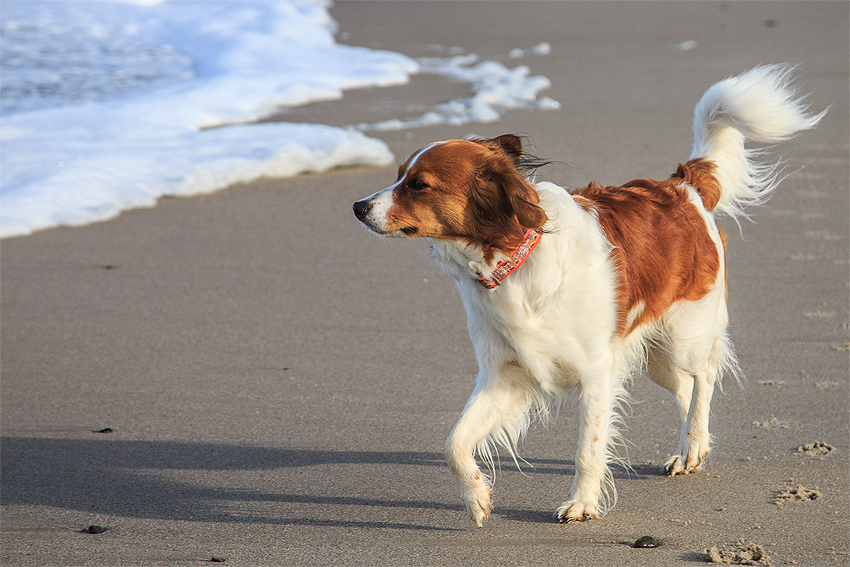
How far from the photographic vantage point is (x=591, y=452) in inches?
122

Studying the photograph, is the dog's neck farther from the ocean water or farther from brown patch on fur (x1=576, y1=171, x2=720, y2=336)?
the ocean water

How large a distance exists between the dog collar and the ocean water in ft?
14.8

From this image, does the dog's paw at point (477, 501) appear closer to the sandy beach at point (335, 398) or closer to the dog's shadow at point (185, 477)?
the sandy beach at point (335, 398)

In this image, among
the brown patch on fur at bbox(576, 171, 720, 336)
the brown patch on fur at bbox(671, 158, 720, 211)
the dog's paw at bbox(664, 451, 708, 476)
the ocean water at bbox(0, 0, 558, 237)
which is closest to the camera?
the brown patch on fur at bbox(576, 171, 720, 336)

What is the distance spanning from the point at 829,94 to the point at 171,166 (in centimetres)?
666

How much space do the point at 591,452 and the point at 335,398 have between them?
143 cm

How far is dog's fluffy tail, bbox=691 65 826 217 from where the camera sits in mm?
3801

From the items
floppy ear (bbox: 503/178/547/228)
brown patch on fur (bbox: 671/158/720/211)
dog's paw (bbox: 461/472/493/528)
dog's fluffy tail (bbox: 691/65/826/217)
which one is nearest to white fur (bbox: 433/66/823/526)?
dog's paw (bbox: 461/472/493/528)

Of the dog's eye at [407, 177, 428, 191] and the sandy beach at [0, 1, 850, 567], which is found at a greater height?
the dog's eye at [407, 177, 428, 191]

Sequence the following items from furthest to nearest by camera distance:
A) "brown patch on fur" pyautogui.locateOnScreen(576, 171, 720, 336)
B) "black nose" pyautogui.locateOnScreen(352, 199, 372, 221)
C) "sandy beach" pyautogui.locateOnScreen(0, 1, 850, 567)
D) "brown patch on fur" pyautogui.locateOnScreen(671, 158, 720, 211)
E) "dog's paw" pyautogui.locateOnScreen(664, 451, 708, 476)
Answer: "brown patch on fur" pyautogui.locateOnScreen(671, 158, 720, 211)
"dog's paw" pyautogui.locateOnScreen(664, 451, 708, 476)
"brown patch on fur" pyautogui.locateOnScreen(576, 171, 720, 336)
"sandy beach" pyautogui.locateOnScreen(0, 1, 850, 567)
"black nose" pyautogui.locateOnScreen(352, 199, 372, 221)

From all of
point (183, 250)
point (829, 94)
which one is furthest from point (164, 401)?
point (829, 94)

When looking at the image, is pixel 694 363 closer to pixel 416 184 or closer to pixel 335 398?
pixel 416 184

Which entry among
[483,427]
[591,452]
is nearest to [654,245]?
[591,452]

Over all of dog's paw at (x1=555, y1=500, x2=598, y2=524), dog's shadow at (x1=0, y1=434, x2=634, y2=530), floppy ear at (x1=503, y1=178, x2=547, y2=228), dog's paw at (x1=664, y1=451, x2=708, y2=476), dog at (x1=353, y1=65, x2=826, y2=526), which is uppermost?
floppy ear at (x1=503, y1=178, x2=547, y2=228)
